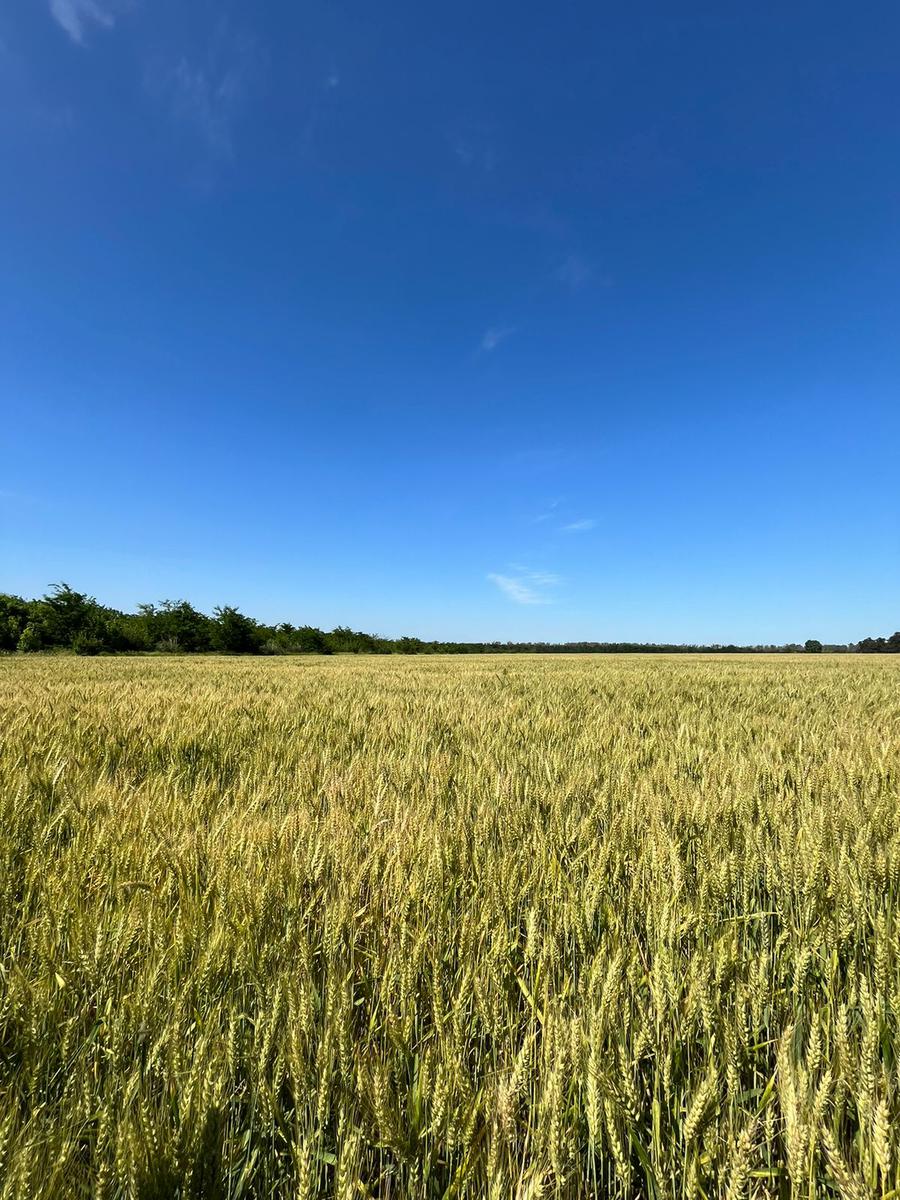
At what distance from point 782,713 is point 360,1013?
475 cm

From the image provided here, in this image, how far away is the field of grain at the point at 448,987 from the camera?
2.12 feet

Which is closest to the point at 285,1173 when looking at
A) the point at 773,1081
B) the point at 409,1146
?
the point at 409,1146

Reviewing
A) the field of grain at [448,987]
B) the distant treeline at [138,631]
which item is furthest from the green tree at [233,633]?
the field of grain at [448,987]

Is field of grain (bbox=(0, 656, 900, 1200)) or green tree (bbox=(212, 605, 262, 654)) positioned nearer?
field of grain (bbox=(0, 656, 900, 1200))

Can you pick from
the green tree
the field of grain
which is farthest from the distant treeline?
the field of grain

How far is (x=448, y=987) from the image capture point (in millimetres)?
1013

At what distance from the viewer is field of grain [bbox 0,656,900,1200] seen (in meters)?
0.65

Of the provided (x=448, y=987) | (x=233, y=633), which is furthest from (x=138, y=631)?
(x=448, y=987)

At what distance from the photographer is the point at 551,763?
239cm

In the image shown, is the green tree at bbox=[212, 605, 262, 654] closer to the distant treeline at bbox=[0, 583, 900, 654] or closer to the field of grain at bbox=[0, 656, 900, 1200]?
the distant treeline at bbox=[0, 583, 900, 654]

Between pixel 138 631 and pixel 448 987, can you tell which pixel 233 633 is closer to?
pixel 138 631

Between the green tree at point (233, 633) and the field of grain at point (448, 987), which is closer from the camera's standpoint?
the field of grain at point (448, 987)

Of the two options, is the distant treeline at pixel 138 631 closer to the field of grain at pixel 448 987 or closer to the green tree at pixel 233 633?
the green tree at pixel 233 633

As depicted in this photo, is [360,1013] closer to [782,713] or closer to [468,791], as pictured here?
[468,791]
